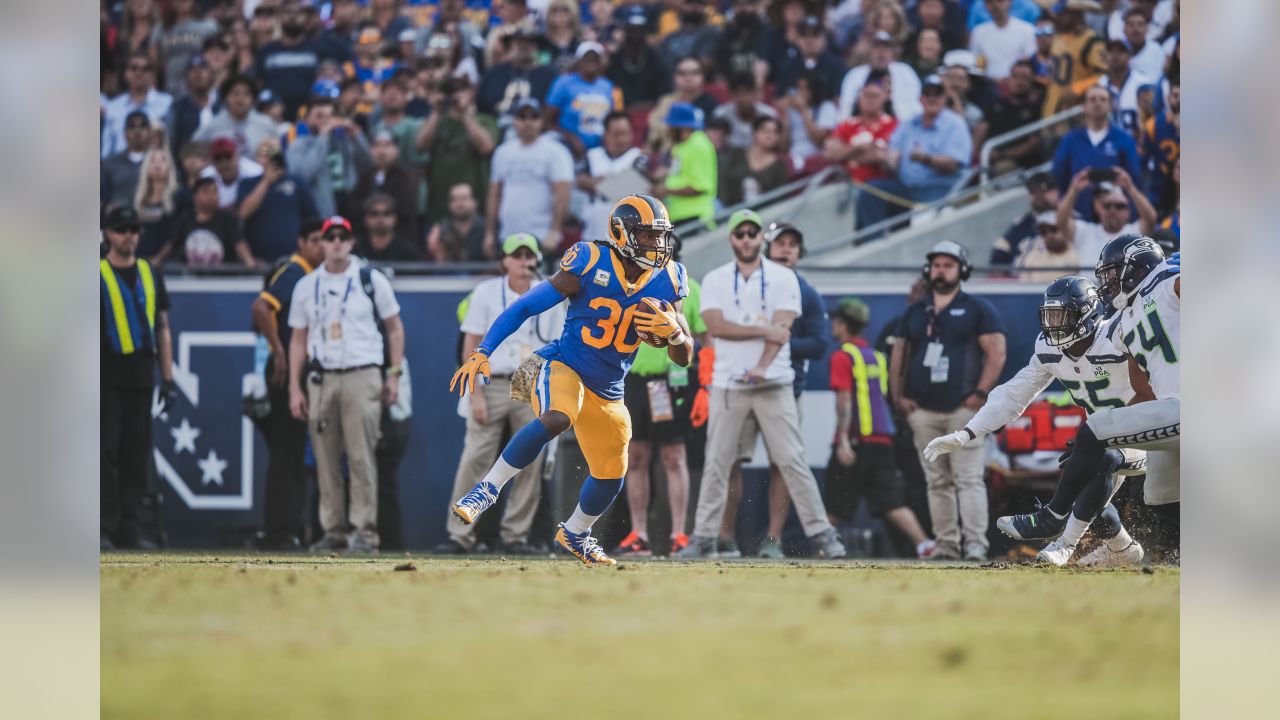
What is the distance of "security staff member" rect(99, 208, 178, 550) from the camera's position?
40.4 ft

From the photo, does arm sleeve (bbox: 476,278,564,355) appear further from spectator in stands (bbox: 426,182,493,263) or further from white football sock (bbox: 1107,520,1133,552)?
spectator in stands (bbox: 426,182,493,263)

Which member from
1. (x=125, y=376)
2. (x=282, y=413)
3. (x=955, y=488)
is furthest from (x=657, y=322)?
(x=125, y=376)

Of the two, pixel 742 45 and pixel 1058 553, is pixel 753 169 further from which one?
pixel 1058 553

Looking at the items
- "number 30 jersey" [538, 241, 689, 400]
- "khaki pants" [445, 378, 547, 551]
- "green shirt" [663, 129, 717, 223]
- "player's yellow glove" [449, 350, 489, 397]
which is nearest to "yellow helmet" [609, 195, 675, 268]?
"number 30 jersey" [538, 241, 689, 400]

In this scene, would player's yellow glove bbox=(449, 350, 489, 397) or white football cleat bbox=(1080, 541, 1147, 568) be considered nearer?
player's yellow glove bbox=(449, 350, 489, 397)

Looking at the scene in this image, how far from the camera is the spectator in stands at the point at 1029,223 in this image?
1302cm

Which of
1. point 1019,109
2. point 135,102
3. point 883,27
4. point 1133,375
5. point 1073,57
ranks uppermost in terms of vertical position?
point 883,27

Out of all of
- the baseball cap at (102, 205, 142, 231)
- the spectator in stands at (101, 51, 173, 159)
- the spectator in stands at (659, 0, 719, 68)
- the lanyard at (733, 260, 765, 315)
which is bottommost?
the lanyard at (733, 260, 765, 315)

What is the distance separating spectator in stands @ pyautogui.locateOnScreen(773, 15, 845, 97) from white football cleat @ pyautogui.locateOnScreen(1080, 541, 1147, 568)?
6081mm

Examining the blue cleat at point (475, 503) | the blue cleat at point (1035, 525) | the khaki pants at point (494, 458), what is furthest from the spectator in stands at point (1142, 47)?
the blue cleat at point (475, 503)

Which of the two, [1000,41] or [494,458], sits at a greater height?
[1000,41]

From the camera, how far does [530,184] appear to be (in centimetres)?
1322

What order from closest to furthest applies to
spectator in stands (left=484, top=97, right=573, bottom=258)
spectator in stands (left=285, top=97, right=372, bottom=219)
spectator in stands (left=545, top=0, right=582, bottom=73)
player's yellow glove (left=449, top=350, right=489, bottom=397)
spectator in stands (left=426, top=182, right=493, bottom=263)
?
player's yellow glove (left=449, top=350, right=489, bottom=397), spectator in stands (left=484, top=97, right=573, bottom=258), spectator in stands (left=426, top=182, right=493, bottom=263), spectator in stands (left=285, top=97, right=372, bottom=219), spectator in stands (left=545, top=0, right=582, bottom=73)

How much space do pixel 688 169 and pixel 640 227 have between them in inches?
154
